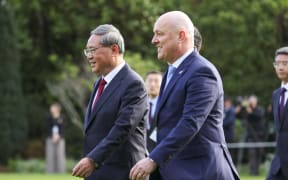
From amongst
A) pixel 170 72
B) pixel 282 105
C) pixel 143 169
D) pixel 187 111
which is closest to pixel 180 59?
pixel 170 72

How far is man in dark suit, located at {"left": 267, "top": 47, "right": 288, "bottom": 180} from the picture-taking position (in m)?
10.3

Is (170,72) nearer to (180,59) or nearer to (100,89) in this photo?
(180,59)

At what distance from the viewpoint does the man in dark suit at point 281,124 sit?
33.8 ft

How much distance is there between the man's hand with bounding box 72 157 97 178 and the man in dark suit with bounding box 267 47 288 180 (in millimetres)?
3111

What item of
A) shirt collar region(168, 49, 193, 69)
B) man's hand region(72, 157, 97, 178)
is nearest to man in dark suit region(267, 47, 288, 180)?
man's hand region(72, 157, 97, 178)

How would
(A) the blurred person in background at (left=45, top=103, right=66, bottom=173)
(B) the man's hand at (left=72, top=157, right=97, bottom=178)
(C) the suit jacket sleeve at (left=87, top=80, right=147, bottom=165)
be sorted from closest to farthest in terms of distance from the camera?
(B) the man's hand at (left=72, top=157, right=97, bottom=178) < (C) the suit jacket sleeve at (left=87, top=80, right=147, bottom=165) < (A) the blurred person in background at (left=45, top=103, right=66, bottom=173)

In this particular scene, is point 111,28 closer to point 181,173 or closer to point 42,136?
point 181,173

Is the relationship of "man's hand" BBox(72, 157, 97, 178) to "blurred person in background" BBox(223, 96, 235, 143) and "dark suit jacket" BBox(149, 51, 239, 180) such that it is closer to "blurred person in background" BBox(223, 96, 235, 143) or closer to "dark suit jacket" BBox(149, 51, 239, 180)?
"dark suit jacket" BBox(149, 51, 239, 180)

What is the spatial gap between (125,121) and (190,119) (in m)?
1.27

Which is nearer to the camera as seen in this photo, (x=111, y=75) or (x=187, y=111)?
(x=187, y=111)

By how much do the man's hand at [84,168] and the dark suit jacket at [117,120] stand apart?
24 centimetres

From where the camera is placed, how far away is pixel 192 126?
6.89m

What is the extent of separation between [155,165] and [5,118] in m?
25.7

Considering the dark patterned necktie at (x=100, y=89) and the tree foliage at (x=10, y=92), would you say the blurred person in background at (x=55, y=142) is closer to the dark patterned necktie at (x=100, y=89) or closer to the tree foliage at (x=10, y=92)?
the tree foliage at (x=10, y=92)
